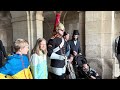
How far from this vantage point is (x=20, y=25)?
17.3 ft

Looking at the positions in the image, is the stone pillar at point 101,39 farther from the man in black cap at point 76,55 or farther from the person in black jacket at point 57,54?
the person in black jacket at point 57,54

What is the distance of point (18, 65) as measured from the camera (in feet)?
7.46

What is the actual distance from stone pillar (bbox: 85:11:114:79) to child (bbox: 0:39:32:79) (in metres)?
2.57

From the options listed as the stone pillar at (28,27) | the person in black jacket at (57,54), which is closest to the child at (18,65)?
the person in black jacket at (57,54)

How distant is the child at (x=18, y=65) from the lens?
2.23 m

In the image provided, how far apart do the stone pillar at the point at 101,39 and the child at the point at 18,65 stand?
257 cm

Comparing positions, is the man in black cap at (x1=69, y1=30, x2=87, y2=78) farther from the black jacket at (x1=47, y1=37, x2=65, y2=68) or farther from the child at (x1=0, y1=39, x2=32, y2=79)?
the child at (x1=0, y1=39, x2=32, y2=79)

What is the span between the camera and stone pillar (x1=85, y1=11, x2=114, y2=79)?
4.71 meters

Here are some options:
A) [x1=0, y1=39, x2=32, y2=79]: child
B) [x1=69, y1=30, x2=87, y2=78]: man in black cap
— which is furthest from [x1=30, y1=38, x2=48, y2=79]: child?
[x1=69, y1=30, x2=87, y2=78]: man in black cap

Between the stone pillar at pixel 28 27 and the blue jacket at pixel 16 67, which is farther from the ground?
the stone pillar at pixel 28 27

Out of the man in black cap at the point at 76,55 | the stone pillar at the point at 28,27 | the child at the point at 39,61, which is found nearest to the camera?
the child at the point at 39,61

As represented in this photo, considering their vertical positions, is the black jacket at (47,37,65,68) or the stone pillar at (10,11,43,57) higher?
the stone pillar at (10,11,43,57)
